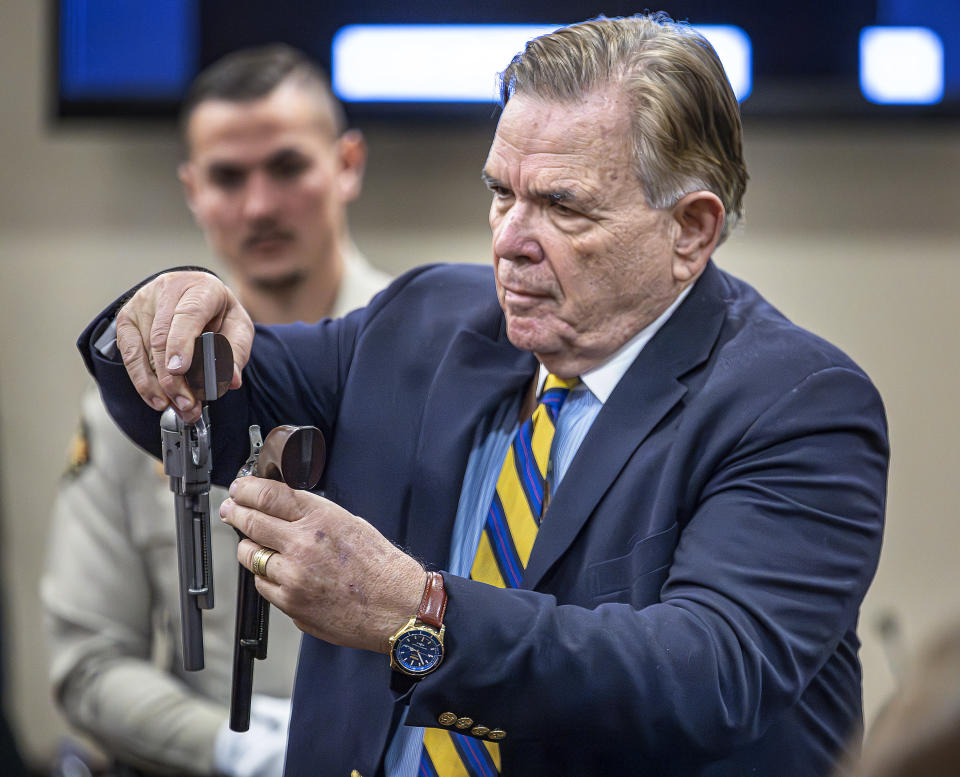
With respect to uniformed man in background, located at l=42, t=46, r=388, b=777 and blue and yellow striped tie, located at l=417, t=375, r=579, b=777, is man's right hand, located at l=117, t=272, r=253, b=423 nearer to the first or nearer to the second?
blue and yellow striped tie, located at l=417, t=375, r=579, b=777

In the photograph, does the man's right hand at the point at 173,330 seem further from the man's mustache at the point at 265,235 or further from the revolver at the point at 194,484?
the man's mustache at the point at 265,235

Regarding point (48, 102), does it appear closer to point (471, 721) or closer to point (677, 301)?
point (677, 301)

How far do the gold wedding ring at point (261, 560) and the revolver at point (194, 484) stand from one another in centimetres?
13

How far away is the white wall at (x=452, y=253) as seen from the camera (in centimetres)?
307

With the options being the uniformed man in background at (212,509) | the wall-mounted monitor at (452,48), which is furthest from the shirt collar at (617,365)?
the wall-mounted monitor at (452,48)

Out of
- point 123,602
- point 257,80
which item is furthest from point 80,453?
point 257,80

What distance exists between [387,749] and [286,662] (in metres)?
0.75

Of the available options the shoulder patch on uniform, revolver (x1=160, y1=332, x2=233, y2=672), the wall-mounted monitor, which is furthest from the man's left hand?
the wall-mounted monitor

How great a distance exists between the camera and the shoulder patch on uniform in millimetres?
2273

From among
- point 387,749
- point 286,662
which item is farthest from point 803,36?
point 387,749

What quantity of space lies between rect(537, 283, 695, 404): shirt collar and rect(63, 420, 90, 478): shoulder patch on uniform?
3.92 ft

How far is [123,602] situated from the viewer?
7.39 ft

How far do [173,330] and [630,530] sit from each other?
53cm

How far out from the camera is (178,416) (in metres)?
1.25
